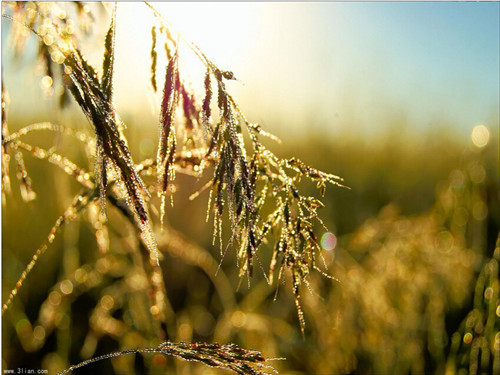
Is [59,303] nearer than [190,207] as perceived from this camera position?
Yes

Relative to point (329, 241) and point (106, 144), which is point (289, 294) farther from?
point (106, 144)

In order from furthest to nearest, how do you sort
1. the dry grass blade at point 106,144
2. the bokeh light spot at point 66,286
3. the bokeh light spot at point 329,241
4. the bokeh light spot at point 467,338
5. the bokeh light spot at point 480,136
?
the bokeh light spot at point 480,136 < the bokeh light spot at point 329,241 < the bokeh light spot at point 66,286 < the bokeh light spot at point 467,338 < the dry grass blade at point 106,144

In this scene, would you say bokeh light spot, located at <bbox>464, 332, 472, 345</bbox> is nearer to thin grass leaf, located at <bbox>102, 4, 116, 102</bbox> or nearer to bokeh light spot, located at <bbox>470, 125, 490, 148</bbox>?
bokeh light spot, located at <bbox>470, 125, 490, 148</bbox>

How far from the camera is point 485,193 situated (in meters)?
1.98

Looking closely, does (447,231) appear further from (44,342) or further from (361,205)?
(44,342)

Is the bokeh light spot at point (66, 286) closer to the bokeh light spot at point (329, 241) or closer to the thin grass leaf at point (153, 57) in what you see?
the bokeh light spot at point (329, 241)

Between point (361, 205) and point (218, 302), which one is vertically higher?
point (361, 205)

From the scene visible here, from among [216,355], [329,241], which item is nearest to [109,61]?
[216,355]

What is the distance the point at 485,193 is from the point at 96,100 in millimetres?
1660

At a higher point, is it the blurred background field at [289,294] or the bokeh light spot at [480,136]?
the bokeh light spot at [480,136]

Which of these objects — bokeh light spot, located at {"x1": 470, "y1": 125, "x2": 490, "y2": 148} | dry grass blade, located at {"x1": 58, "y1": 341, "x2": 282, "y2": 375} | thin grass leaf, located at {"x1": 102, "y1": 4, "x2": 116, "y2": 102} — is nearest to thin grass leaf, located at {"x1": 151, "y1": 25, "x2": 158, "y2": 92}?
thin grass leaf, located at {"x1": 102, "y1": 4, "x2": 116, "y2": 102}

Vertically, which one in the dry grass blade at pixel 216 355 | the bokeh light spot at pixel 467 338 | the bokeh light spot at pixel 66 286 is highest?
the dry grass blade at pixel 216 355

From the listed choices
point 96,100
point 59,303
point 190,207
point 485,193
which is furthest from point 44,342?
point 485,193

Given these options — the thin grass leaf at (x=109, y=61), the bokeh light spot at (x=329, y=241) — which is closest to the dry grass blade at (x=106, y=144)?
the thin grass leaf at (x=109, y=61)
